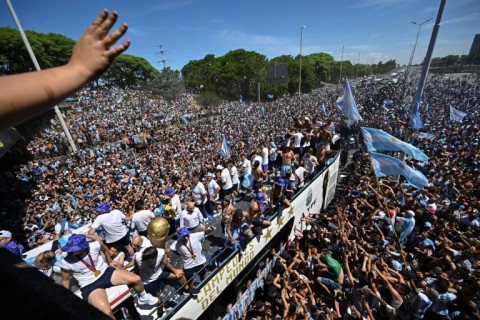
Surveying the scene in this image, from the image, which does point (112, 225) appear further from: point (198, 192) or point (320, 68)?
point (320, 68)

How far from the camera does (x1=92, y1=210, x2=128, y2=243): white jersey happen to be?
561 cm

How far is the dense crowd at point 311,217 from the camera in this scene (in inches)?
216

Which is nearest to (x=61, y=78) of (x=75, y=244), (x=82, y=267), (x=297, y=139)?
(x=75, y=244)

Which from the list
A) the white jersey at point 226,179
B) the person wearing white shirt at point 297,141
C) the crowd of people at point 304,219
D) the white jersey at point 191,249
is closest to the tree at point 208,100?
the crowd of people at point 304,219

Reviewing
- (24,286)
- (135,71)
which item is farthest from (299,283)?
(135,71)

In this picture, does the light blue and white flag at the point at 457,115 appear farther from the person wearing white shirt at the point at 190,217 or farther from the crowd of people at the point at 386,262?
the person wearing white shirt at the point at 190,217

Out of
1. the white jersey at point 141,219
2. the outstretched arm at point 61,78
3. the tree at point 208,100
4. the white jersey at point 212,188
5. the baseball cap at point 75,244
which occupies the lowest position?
the tree at point 208,100

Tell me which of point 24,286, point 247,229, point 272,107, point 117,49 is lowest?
point 272,107

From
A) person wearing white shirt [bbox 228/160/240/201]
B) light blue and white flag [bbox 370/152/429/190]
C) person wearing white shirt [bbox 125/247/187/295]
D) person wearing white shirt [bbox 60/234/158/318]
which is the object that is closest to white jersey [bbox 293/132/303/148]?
person wearing white shirt [bbox 228/160/240/201]

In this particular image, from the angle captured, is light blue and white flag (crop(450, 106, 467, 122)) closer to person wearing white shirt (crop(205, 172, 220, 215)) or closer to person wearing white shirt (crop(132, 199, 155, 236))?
person wearing white shirt (crop(205, 172, 220, 215))

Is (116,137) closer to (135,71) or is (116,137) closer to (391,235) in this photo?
(391,235)

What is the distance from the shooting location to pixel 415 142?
17891 millimetres

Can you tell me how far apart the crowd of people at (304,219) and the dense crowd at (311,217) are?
0.04 m

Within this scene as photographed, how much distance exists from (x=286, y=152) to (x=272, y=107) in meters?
32.0
